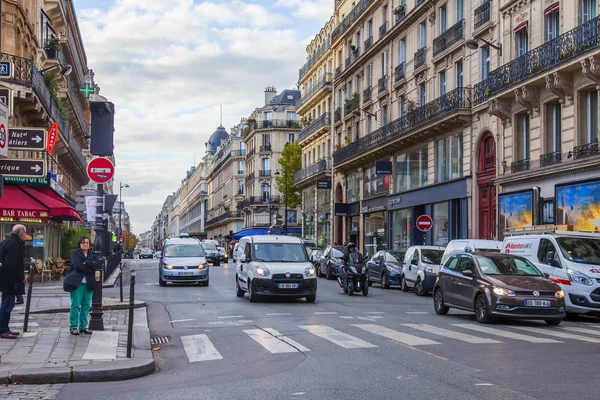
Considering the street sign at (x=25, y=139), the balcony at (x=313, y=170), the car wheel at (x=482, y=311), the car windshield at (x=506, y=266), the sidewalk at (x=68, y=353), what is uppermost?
the balcony at (x=313, y=170)

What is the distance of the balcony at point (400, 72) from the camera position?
45.1m

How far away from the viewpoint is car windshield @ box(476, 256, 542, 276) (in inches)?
677

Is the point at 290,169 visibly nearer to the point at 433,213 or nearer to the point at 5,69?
the point at 433,213

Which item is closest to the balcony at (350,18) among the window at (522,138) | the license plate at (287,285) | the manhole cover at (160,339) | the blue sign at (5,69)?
the window at (522,138)

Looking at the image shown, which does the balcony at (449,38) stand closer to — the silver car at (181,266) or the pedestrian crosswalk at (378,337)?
the silver car at (181,266)

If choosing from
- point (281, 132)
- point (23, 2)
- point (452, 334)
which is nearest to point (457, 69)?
point (23, 2)

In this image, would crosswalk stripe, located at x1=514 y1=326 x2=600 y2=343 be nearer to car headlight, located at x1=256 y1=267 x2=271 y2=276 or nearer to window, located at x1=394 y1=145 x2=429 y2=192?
car headlight, located at x1=256 y1=267 x2=271 y2=276

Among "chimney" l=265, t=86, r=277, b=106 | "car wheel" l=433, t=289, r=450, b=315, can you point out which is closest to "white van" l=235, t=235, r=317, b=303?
"car wheel" l=433, t=289, r=450, b=315

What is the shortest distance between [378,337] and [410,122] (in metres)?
29.7

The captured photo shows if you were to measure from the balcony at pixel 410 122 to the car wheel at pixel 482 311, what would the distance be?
803 inches

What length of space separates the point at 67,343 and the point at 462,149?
2770cm

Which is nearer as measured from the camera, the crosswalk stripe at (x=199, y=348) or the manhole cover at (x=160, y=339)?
the crosswalk stripe at (x=199, y=348)

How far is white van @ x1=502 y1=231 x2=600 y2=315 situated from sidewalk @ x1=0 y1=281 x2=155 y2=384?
941 cm

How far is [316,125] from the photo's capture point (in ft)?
215
